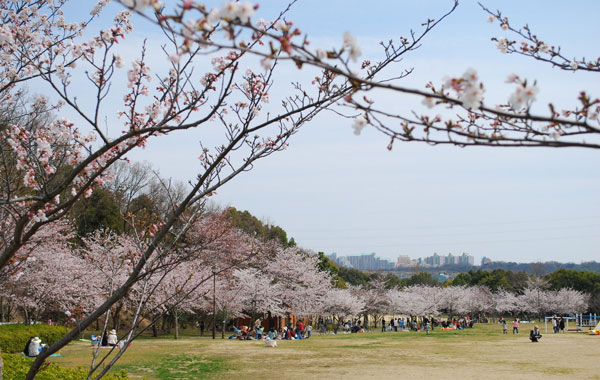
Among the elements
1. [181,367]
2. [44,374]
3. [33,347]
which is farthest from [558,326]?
[44,374]

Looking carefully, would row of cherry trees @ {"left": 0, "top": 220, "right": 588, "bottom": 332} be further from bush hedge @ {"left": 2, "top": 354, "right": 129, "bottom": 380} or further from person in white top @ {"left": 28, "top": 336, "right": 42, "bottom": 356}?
person in white top @ {"left": 28, "top": 336, "right": 42, "bottom": 356}

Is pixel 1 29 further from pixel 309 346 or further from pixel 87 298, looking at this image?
pixel 87 298

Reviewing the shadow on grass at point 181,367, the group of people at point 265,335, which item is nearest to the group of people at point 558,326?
the group of people at point 265,335

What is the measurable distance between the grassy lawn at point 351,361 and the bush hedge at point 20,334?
4.12 ft

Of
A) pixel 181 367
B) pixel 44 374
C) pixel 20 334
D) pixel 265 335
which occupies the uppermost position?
pixel 44 374

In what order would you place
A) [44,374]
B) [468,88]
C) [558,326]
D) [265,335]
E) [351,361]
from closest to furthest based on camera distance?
[468,88] → [44,374] → [351,361] → [265,335] → [558,326]

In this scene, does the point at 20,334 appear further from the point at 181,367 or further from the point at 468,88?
the point at 468,88

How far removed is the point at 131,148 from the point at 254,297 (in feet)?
95.4

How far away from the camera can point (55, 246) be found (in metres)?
23.9

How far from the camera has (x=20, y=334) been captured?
60.0 ft

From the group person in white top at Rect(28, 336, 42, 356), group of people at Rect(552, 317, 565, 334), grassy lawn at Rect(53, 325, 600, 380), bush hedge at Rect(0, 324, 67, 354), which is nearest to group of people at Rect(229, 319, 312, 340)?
grassy lawn at Rect(53, 325, 600, 380)

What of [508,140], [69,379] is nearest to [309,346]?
[69,379]

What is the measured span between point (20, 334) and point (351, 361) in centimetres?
1192

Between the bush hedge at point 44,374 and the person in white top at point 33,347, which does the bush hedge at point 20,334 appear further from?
the bush hedge at point 44,374
